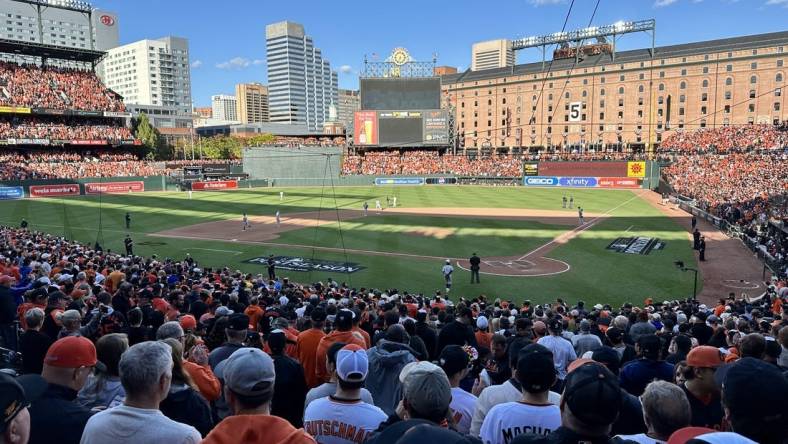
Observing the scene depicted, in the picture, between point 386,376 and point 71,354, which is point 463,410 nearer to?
point 386,376

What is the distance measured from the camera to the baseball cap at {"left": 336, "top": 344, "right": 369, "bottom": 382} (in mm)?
4195

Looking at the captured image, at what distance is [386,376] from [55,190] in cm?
7117

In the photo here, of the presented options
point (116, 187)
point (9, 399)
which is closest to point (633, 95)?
point (116, 187)

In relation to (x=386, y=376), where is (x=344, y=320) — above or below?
above

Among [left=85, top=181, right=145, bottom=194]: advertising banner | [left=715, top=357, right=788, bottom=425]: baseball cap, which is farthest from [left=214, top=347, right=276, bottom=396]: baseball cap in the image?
[left=85, top=181, right=145, bottom=194]: advertising banner

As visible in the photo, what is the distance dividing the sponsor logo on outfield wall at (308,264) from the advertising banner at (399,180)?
179ft

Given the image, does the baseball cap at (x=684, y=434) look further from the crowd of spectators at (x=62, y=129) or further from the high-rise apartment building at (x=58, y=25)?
the high-rise apartment building at (x=58, y=25)

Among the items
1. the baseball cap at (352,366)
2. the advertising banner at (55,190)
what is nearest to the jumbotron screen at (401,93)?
the advertising banner at (55,190)

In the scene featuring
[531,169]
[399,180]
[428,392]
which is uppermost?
[531,169]

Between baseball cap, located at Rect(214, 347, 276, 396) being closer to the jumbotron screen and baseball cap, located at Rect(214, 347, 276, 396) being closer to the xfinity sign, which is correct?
the xfinity sign

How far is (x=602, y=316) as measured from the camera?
43.7ft

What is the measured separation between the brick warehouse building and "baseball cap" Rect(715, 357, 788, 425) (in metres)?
89.9

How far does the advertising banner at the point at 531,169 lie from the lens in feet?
256

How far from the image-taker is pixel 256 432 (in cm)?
311
